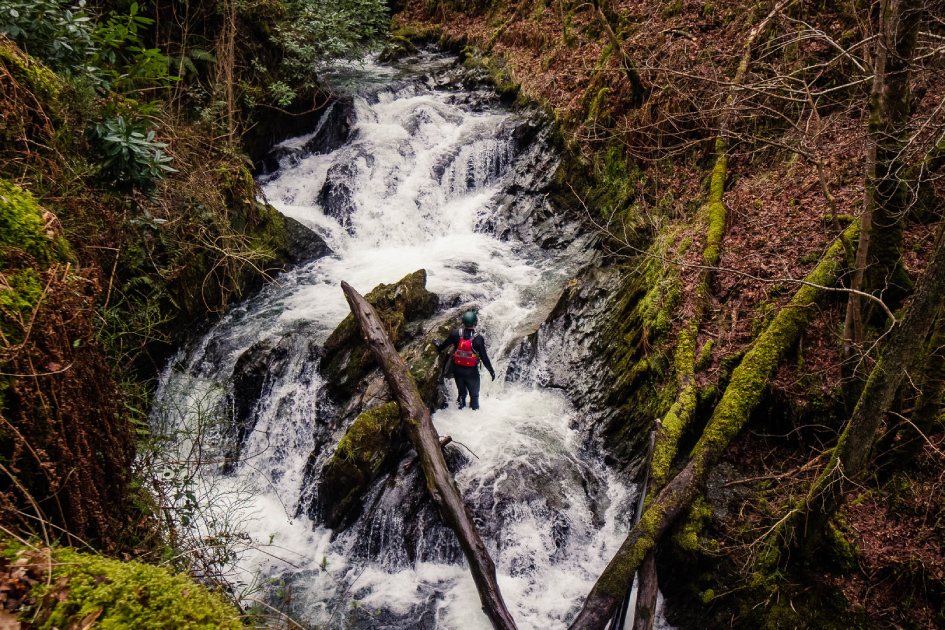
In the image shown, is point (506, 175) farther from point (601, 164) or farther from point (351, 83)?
point (351, 83)

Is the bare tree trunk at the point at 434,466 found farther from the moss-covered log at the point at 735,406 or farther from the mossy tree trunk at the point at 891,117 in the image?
the mossy tree trunk at the point at 891,117

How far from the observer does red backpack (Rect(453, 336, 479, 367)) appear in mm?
7062

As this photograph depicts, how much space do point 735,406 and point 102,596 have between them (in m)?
5.49

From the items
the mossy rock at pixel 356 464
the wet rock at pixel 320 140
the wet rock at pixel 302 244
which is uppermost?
the wet rock at pixel 320 140

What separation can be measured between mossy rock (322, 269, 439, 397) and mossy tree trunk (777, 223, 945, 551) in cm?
568

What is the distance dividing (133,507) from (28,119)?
4137 mm

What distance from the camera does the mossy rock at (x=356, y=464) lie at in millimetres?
6328

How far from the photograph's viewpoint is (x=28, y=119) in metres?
4.66

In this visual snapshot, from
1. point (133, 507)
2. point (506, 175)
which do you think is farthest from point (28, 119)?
point (506, 175)

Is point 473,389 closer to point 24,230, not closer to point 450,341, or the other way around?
point 450,341

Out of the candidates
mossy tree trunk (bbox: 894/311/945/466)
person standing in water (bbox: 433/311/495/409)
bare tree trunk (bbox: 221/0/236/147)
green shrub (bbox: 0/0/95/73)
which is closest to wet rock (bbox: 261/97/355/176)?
bare tree trunk (bbox: 221/0/236/147)

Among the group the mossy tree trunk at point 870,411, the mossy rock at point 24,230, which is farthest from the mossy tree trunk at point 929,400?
the mossy rock at point 24,230

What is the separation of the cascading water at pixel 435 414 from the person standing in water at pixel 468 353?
61 cm

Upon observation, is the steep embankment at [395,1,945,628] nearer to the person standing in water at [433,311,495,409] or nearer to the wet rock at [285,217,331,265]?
the person standing in water at [433,311,495,409]
